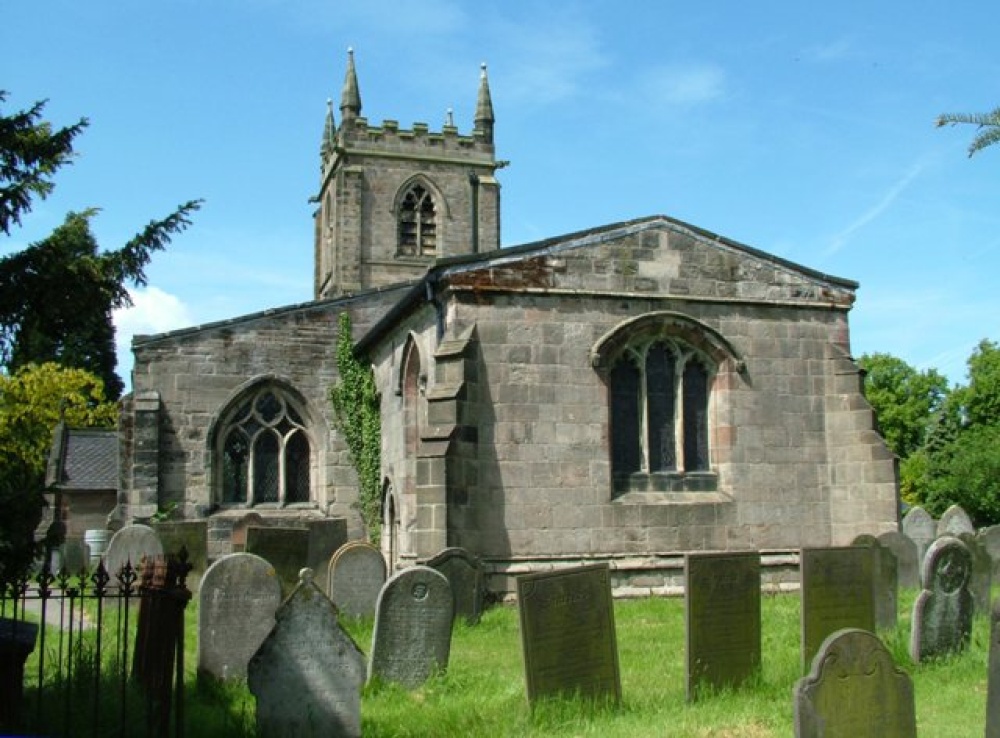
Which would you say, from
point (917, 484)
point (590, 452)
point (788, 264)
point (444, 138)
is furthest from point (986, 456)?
point (590, 452)

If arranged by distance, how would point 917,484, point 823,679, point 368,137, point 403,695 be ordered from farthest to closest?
point 917,484
point 368,137
point 403,695
point 823,679

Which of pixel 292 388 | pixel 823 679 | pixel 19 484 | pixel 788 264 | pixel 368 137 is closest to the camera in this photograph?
pixel 823 679

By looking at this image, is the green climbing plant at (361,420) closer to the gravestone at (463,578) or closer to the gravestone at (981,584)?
the gravestone at (463,578)

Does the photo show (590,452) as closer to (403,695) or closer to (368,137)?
(403,695)

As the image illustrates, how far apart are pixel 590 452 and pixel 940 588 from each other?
6592 millimetres

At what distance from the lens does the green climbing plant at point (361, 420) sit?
21625 millimetres

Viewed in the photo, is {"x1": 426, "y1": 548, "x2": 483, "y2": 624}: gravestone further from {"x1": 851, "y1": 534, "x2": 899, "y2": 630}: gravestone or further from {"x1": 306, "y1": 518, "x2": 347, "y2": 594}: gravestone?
{"x1": 851, "y1": 534, "x2": 899, "y2": 630}: gravestone

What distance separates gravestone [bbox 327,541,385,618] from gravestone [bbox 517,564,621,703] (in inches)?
205

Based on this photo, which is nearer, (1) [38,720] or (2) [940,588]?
(1) [38,720]

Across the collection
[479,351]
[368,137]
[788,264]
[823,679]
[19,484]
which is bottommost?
[823,679]

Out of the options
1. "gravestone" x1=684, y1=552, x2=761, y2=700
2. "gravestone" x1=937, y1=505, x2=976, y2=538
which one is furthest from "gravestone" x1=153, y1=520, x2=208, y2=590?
"gravestone" x1=937, y1=505, x2=976, y2=538

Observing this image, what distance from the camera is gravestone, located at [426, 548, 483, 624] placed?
13.8 metres

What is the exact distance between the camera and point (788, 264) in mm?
17609

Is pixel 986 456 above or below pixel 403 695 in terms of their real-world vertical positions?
above
